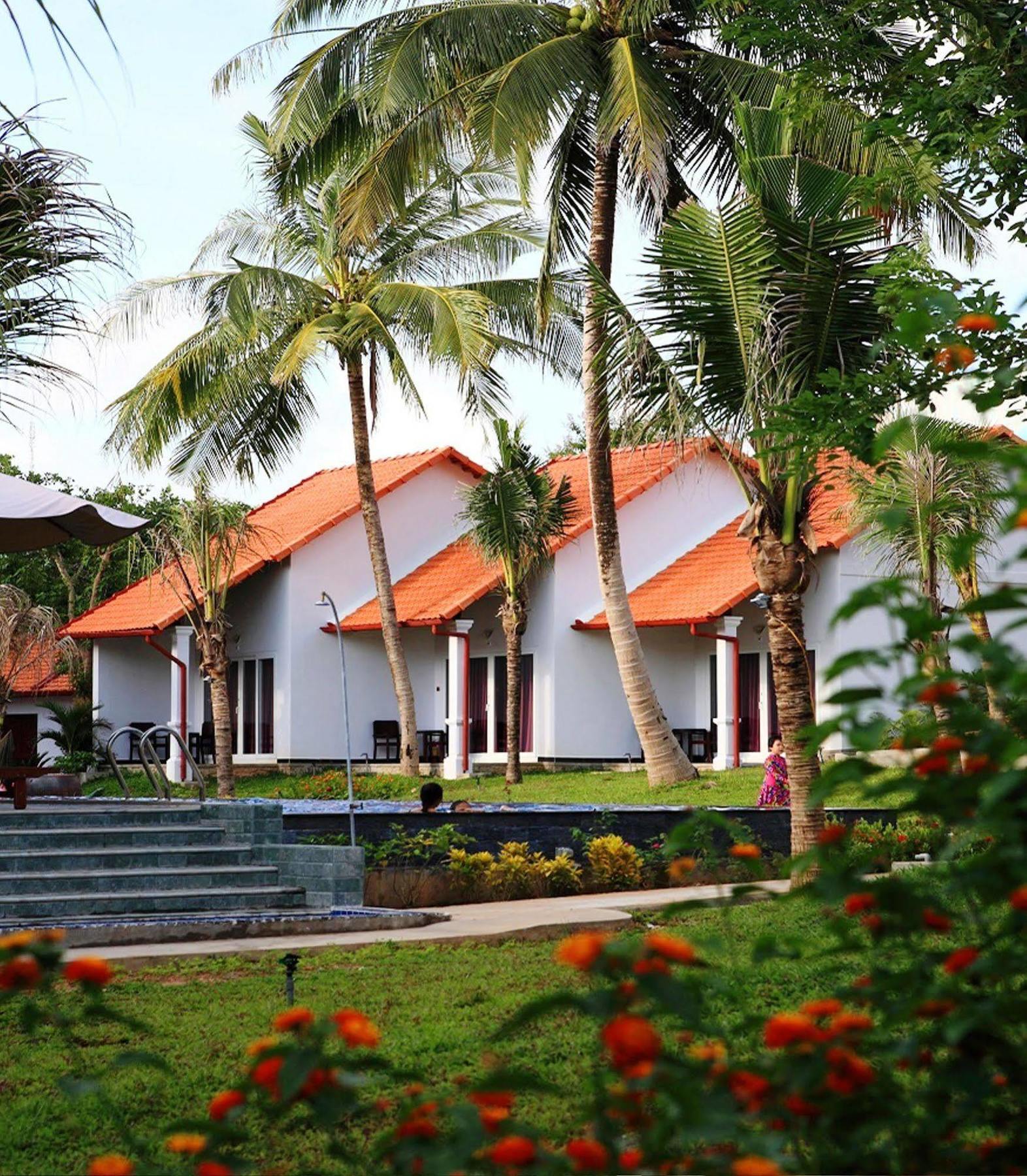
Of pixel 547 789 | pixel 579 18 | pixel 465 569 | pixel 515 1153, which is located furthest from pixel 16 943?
pixel 465 569

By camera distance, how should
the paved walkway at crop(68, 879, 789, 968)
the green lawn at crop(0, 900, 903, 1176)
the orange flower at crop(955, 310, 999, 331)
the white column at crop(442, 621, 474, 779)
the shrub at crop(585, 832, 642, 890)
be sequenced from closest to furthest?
the orange flower at crop(955, 310, 999, 331), the green lawn at crop(0, 900, 903, 1176), the paved walkway at crop(68, 879, 789, 968), the shrub at crop(585, 832, 642, 890), the white column at crop(442, 621, 474, 779)

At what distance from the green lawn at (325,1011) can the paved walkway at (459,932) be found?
0.72 feet

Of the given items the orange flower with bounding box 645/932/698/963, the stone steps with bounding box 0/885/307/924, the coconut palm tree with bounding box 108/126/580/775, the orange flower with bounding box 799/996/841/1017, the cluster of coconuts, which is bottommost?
the stone steps with bounding box 0/885/307/924

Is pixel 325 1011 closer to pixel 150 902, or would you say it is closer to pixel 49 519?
pixel 150 902

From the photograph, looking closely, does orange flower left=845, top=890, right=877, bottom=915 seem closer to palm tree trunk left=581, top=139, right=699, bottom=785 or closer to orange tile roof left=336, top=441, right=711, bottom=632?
palm tree trunk left=581, top=139, right=699, bottom=785

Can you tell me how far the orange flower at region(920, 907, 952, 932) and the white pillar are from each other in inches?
1038

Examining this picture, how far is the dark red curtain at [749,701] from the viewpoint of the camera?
26.3m

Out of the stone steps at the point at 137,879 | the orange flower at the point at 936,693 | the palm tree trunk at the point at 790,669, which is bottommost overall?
the stone steps at the point at 137,879

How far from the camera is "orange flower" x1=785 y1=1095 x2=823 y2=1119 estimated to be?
2.29 m

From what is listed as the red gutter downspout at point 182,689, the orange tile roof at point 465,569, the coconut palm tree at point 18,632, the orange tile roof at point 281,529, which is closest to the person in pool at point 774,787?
the orange tile roof at point 465,569

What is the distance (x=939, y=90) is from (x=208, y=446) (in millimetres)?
19549

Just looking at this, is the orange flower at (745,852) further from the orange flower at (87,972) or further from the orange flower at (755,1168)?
the orange flower at (87,972)

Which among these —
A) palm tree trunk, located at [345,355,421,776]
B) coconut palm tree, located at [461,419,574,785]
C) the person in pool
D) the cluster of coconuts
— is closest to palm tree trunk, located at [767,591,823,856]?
the person in pool

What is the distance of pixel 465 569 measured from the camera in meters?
29.2
